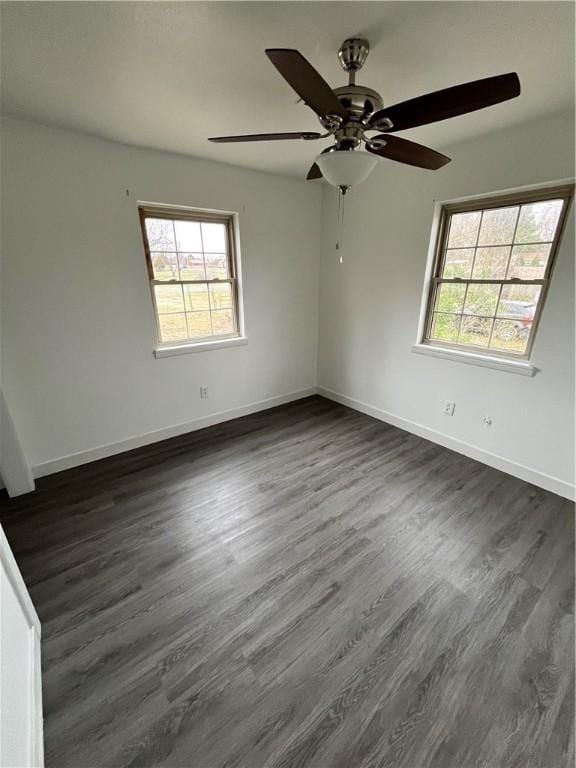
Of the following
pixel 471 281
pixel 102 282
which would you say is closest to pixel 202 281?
pixel 102 282

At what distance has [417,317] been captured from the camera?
3.01 metres

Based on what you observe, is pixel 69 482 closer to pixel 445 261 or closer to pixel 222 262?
pixel 222 262

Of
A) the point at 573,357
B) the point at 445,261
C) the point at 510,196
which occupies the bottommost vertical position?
the point at 573,357

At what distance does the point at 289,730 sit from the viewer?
1175mm

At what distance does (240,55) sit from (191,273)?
1.76 metres

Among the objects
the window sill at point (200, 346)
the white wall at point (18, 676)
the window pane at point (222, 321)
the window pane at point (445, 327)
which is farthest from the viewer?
the window pane at point (222, 321)

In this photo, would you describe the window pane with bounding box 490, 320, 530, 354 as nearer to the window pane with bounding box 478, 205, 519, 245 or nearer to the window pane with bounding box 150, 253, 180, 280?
the window pane with bounding box 478, 205, 519, 245

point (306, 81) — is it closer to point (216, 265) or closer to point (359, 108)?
point (359, 108)

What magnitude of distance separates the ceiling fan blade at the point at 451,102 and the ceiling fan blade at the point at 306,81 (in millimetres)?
211

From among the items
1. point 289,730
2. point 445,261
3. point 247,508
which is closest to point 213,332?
point 247,508

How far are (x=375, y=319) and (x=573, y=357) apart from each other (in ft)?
5.44

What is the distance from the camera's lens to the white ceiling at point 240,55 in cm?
123

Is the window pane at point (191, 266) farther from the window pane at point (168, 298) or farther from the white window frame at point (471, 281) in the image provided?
the white window frame at point (471, 281)

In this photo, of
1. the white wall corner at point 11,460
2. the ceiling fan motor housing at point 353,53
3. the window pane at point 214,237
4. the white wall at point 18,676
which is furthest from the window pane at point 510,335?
the white wall corner at point 11,460
